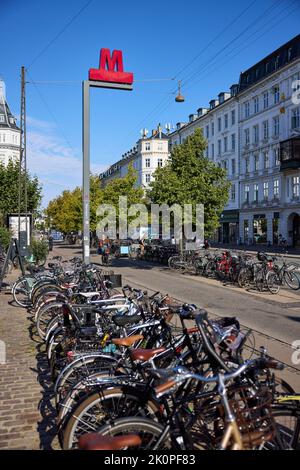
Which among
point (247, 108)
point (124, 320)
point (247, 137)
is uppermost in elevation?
point (247, 108)

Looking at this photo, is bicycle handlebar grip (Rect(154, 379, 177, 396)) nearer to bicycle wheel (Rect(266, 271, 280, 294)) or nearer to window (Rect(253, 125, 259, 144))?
Result: bicycle wheel (Rect(266, 271, 280, 294))

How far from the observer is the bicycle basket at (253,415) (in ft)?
8.01

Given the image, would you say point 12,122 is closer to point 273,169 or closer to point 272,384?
point 273,169

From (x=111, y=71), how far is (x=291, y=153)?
30061mm

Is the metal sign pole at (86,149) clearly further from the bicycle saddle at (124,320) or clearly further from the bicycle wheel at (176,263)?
the bicycle wheel at (176,263)

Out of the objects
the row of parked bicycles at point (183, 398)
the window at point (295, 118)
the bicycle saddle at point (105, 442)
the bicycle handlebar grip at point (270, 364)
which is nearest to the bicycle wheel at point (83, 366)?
the row of parked bicycles at point (183, 398)

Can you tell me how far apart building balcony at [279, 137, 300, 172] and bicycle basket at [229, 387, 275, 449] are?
38.2 meters

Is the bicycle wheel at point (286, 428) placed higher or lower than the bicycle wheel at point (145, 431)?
lower

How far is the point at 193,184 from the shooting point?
18.6m

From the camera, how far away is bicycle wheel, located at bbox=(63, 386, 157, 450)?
2.85m

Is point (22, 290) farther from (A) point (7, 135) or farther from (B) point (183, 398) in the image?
(A) point (7, 135)

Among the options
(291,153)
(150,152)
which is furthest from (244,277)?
(150,152)

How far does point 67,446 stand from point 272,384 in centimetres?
145

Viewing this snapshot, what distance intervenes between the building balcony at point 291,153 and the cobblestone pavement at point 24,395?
34997 millimetres
